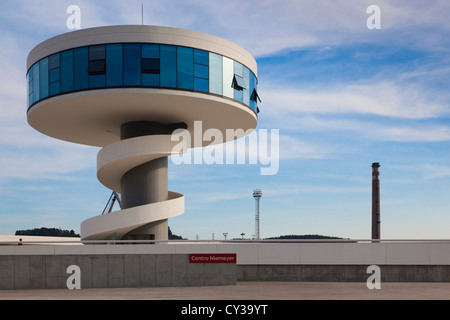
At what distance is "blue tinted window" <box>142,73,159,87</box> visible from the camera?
27.7m

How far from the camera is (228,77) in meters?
30.1

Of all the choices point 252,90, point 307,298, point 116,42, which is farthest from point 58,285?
point 252,90

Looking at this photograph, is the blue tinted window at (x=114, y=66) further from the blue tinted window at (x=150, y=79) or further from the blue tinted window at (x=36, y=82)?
the blue tinted window at (x=36, y=82)

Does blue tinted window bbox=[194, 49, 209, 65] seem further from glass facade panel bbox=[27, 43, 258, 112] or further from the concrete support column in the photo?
the concrete support column

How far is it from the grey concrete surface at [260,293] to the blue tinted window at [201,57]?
1222 cm

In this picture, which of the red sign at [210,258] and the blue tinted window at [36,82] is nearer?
the red sign at [210,258]

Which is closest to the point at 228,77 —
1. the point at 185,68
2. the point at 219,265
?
the point at 185,68

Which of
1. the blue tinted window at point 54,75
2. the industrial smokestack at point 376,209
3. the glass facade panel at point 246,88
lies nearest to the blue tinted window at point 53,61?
the blue tinted window at point 54,75

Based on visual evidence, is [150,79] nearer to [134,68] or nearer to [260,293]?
[134,68]

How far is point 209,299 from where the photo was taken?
17875 mm

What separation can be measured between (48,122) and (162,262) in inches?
604

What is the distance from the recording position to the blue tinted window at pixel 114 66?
27.7m

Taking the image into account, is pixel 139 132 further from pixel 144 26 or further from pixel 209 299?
pixel 209 299

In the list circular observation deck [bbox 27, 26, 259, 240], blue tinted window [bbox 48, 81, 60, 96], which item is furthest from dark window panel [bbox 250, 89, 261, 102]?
blue tinted window [bbox 48, 81, 60, 96]
